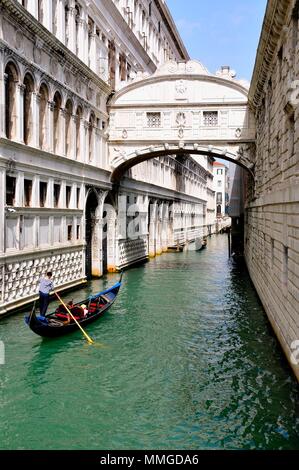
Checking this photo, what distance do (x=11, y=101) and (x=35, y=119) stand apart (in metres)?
1.11

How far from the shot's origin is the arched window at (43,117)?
43.1 ft

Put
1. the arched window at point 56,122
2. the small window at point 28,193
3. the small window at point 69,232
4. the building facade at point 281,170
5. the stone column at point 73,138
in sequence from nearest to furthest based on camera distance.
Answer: the building facade at point 281,170, the small window at point 28,193, the arched window at point 56,122, the small window at point 69,232, the stone column at point 73,138

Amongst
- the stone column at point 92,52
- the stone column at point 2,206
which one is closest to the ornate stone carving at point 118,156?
the stone column at point 92,52

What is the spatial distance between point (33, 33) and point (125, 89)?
20.7 ft

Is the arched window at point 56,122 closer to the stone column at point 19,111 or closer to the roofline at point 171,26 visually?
the stone column at point 19,111

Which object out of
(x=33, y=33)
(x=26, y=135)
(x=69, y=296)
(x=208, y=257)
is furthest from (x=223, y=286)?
(x=208, y=257)

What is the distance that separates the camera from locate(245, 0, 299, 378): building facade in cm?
763

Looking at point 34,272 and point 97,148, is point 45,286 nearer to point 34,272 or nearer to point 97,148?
point 34,272

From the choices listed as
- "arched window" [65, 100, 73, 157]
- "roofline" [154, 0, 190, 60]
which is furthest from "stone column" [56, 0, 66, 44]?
"roofline" [154, 0, 190, 60]

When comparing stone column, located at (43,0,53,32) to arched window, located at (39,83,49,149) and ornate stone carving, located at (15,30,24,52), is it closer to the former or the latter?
arched window, located at (39,83,49,149)

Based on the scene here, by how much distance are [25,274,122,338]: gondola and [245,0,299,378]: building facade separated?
12.1 feet

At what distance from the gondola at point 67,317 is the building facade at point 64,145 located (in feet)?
4.43

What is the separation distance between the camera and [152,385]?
25.1 feet

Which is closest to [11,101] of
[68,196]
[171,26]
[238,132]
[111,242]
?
[68,196]
